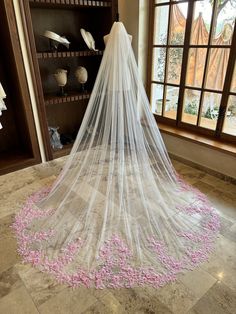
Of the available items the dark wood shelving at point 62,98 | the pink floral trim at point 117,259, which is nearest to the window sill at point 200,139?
the pink floral trim at point 117,259

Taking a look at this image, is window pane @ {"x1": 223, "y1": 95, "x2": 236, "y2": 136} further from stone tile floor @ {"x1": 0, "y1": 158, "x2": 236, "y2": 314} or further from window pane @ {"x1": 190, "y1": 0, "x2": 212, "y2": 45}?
stone tile floor @ {"x1": 0, "y1": 158, "x2": 236, "y2": 314}

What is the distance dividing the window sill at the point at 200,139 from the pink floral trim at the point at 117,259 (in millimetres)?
694

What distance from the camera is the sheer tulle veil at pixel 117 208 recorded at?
4.81ft

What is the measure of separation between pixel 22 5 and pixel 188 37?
1.57 m

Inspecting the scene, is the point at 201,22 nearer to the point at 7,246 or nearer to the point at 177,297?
the point at 177,297

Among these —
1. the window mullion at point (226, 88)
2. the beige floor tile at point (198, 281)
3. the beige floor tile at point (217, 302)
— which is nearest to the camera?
the beige floor tile at point (217, 302)

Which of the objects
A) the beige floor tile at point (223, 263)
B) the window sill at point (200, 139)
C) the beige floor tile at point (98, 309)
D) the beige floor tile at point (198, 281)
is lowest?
the beige floor tile at point (98, 309)

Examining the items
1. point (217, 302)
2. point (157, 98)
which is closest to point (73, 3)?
point (157, 98)

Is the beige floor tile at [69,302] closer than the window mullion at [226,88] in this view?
Yes

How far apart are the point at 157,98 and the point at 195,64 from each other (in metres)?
0.62

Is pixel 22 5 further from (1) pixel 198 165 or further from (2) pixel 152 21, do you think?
(1) pixel 198 165

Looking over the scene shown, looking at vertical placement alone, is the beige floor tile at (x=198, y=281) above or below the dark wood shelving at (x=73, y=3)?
below

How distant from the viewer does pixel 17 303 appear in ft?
4.15

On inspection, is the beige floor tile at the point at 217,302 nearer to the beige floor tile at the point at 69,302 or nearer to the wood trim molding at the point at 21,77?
the beige floor tile at the point at 69,302
